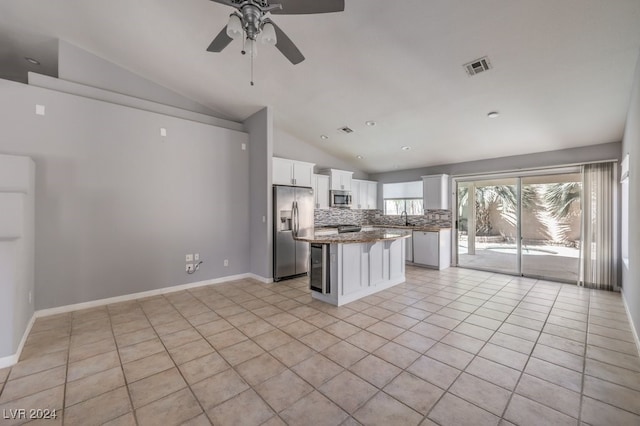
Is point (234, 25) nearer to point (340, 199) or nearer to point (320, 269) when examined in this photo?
point (320, 269)

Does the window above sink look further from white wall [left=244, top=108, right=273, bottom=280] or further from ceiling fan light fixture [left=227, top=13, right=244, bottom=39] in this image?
ceiling fan light fixture [left=227, top=13, right=244, bottom=39]

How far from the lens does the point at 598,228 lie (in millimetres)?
4465

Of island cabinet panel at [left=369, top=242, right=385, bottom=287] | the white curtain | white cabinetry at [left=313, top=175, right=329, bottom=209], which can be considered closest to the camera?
island cabinet panel at [left=369, top=242, right=385, bottom=287]

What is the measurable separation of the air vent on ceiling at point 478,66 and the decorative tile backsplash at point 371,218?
391cm

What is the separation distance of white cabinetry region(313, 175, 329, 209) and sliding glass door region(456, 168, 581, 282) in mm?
3249

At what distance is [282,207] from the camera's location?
197 inches

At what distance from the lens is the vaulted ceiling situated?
245 cm

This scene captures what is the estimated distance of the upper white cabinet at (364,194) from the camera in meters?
7.25

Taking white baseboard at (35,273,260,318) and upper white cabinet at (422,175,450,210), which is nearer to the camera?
white baseboard at (35,273,260,318)

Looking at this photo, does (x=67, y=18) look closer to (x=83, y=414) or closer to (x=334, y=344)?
(x=83, y=414)

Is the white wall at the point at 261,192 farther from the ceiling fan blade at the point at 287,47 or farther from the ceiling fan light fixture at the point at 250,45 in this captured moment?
the ceiling fan light fixture at the point at 250,45

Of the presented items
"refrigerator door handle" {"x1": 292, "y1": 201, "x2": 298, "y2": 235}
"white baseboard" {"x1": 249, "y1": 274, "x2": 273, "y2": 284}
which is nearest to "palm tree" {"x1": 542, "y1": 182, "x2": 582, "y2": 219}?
"refrigerator door handle" {"x1": 292, "y1": 201, "x2": 298, "y2": 235}

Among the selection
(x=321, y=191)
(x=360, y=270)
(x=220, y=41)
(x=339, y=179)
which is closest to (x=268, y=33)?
(x=220, y=41)

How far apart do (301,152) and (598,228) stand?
5.89 meters
